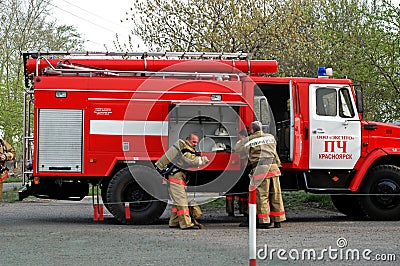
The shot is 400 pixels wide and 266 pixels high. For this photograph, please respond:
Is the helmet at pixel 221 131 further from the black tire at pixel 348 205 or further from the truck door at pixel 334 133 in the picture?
the black tire at pixel 348 205

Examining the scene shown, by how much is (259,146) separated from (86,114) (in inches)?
132

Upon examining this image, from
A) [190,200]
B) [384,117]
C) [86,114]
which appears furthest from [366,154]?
[384,117]

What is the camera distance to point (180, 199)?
14.0 meters

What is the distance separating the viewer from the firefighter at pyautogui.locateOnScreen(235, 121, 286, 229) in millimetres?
14000

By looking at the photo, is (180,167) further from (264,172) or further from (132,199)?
(264,172)

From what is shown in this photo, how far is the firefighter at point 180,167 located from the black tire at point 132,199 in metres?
0.61

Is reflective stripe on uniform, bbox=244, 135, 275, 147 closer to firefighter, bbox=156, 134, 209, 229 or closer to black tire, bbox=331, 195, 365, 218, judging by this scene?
firefighter, bbox=156, 134, 209, 229

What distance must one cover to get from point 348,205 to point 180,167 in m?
4.51

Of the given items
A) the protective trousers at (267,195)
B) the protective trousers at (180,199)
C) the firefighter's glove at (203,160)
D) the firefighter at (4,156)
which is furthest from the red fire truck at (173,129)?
the firefighter at (4,156)

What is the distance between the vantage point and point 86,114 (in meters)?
14.5

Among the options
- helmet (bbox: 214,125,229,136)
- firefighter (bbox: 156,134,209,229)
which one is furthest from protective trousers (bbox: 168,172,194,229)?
helmet (bbox: 214,125,229,136)

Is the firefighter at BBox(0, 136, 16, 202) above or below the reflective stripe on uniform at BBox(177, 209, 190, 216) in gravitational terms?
above

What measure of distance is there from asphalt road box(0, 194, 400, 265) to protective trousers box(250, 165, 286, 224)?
330 mm

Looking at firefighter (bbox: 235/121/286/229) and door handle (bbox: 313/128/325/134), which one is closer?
firefighter (bbox: 235/121/286/229)
